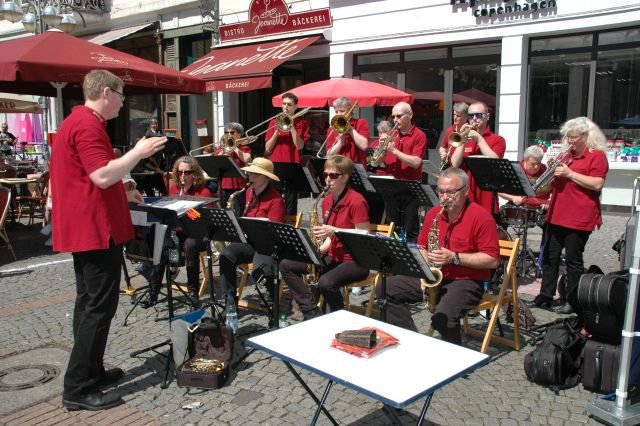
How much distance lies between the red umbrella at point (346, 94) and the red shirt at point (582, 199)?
13.3 ft

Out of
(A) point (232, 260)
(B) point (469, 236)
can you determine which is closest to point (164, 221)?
(A) point (232, 260)

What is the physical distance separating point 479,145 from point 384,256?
2274 mm

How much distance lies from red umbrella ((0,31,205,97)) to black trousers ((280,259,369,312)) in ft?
13.1

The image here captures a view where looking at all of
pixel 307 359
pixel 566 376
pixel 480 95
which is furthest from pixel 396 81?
pixel 307 359

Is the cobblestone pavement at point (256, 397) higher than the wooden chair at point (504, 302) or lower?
lower

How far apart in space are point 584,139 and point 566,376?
2.33 metres

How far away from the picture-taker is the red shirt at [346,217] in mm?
4703

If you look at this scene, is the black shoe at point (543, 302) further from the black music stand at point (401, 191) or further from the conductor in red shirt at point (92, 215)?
the conductor in red shirt at point (92, 215)

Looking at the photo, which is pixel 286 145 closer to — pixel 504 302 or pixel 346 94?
pixel 346 94

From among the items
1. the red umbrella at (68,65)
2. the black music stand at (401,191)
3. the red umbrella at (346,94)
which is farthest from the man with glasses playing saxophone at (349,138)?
the red umbrella at (68,65)

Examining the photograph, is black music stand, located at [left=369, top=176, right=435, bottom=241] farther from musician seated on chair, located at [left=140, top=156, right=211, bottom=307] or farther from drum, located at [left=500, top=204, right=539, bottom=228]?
musician seated on chair, located at [left=140, top=156, right=211, bottom=307]

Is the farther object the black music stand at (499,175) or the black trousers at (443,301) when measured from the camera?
the black music stand at (499,175)

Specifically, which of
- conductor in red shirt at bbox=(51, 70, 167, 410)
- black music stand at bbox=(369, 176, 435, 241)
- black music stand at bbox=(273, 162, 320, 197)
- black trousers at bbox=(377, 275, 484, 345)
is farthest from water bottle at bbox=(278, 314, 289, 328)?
black music stand at bbox=(273, 162, 320, 197)

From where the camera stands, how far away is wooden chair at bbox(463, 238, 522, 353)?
4.11 meters
